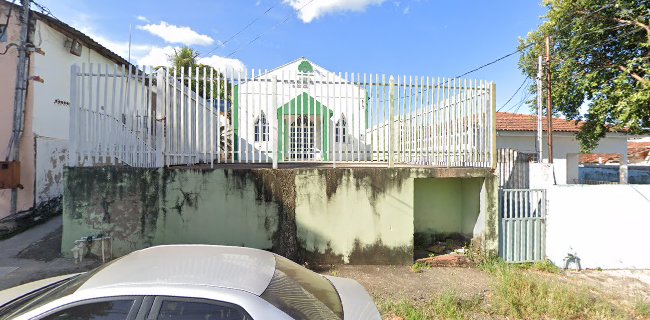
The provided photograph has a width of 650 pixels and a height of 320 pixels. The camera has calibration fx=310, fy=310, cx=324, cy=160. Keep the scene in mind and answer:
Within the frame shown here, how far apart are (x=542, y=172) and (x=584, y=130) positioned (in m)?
6.74

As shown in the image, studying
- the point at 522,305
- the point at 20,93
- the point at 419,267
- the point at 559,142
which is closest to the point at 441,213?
the point at 419,267

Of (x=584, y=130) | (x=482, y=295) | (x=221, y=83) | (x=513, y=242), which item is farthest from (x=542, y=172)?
(x=584, y=130)

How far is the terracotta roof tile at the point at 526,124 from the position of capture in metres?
12.5

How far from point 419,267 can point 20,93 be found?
912cm

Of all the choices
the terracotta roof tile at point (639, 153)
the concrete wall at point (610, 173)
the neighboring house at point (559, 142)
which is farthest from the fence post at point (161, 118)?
the terracotta roof tile at point (639, 153)

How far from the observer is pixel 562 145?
42.3 ft

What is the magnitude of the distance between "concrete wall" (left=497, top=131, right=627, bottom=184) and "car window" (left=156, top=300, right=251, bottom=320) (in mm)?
13387

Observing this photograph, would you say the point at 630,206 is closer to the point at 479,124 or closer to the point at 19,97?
the point at 479,124

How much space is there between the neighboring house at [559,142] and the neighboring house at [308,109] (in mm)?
9517

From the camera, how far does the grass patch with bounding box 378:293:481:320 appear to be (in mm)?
3521

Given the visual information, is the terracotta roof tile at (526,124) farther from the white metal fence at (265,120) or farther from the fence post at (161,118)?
the fence post at (161,118)

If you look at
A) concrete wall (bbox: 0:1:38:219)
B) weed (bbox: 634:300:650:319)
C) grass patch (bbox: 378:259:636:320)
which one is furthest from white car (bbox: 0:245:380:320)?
concrete wall (bbox: 0:1:38:219)

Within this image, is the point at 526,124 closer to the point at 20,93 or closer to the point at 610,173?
the point at 610,173

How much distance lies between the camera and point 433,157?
5836mm
